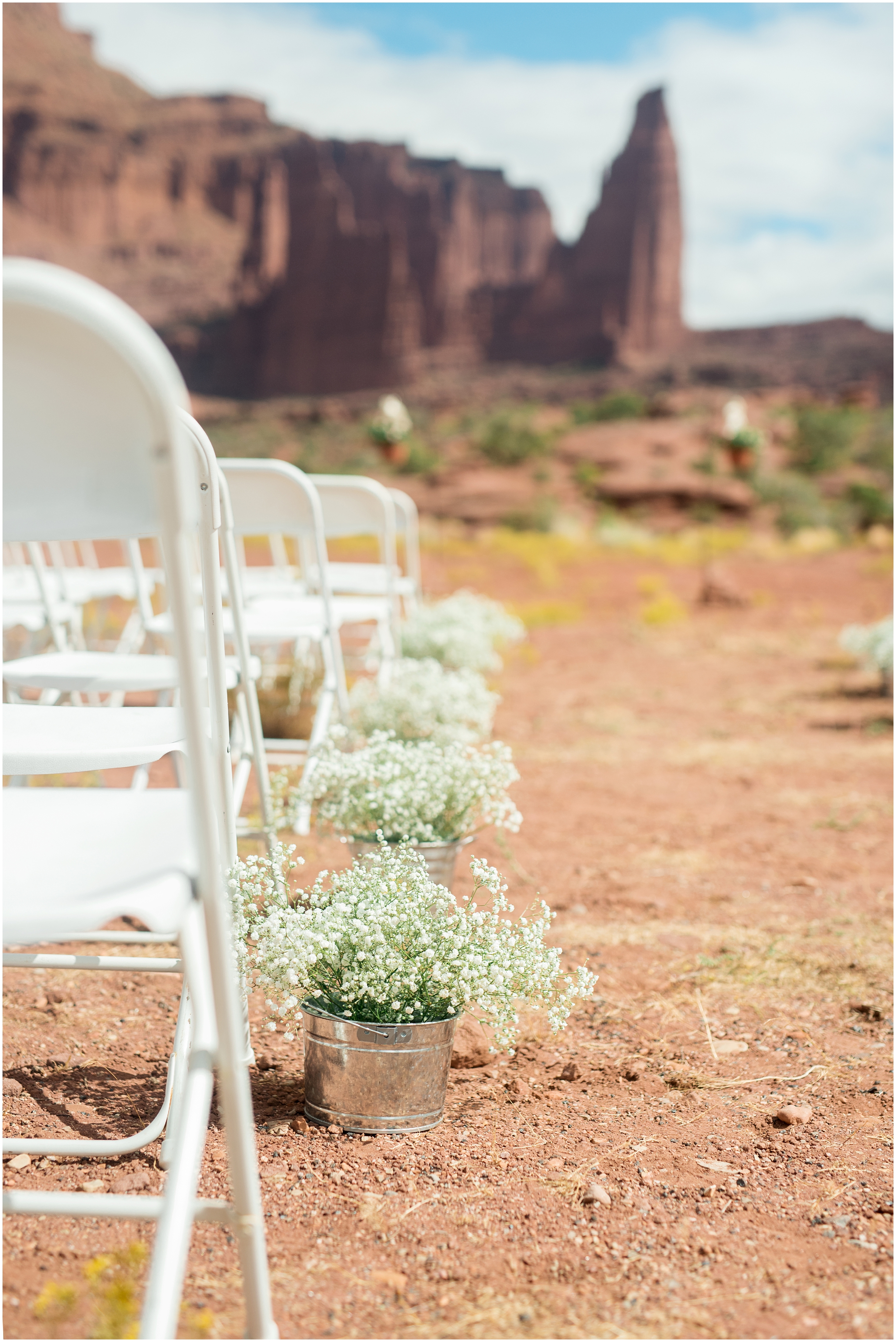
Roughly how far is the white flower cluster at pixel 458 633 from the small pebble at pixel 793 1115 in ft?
9.70

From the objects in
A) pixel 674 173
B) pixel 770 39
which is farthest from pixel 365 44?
pixel 674 173

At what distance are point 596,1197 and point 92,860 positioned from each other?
2.65 feet

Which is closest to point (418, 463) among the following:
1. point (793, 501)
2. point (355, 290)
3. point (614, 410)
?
point (793, 501)

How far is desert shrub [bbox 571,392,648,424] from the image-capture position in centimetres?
3950

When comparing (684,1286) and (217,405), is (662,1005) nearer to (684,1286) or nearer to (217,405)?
(684,1286)

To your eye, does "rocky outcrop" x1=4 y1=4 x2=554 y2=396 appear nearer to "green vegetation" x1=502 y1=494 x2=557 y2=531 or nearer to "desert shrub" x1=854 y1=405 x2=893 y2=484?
"desert shrub" x1=854 y1=405 x2=893 y2=484

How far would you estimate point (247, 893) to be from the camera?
5.26 ft

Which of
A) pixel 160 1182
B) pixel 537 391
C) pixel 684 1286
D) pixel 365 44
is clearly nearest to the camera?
pixel 684 1286

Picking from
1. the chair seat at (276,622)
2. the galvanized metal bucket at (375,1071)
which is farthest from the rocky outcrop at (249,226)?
the galvanized metal bucket at (375,1071)

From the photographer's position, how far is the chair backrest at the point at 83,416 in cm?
81

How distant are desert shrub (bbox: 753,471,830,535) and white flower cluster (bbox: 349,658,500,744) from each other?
57.4 feet

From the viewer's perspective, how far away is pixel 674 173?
222 feet

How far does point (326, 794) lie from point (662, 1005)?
0.83 meters

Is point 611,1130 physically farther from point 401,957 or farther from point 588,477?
point 588,477
